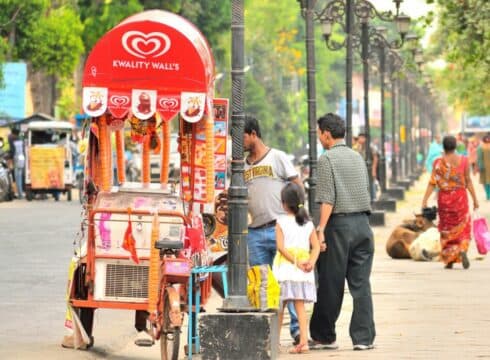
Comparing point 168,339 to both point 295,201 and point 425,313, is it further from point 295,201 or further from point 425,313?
point 425,313

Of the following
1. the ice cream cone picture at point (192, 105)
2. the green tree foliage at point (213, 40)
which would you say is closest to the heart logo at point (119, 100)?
the ice cream cone picture at point (192, 105)

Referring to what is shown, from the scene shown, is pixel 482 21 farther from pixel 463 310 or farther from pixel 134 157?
pixel 134 157

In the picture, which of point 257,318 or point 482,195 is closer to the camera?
point 257,318

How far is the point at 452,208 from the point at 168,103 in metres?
9.39

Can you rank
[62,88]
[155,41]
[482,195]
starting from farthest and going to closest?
Result: [62,88]
[482,195]
[155,41]

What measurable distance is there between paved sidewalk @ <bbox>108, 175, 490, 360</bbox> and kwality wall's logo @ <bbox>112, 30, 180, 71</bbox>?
89.9 inches

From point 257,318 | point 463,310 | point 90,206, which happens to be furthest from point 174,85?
point 463,310

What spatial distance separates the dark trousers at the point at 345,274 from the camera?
41.4 ft

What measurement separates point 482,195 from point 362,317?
4133 centimetres

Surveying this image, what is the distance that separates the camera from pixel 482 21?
32094 mm

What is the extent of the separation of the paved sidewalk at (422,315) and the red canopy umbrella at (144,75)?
6.45 ft

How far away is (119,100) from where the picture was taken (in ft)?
41.8

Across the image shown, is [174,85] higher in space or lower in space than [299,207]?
higher

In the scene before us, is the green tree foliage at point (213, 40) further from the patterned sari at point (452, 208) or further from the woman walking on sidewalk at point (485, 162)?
the patterned sari at point (452, 208)
